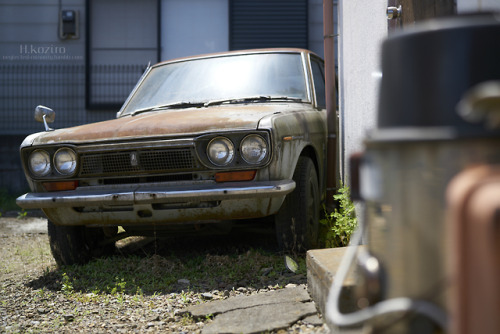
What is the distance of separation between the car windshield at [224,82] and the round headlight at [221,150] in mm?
939

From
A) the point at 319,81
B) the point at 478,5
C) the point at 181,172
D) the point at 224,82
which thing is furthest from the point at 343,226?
the point at 478,5

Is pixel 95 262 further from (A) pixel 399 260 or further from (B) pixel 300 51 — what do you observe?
(A) pixel 399 260

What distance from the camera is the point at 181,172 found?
3770mm

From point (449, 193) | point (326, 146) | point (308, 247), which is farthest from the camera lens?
point (326, 146)

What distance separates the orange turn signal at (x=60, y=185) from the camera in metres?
4.00

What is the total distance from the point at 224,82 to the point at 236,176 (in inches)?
52.2

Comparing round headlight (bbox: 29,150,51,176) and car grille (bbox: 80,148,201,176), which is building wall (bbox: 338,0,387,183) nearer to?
car grille (bbox: 80,148,201,176)

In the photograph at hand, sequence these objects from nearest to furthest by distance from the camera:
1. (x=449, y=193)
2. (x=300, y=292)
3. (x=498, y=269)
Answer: (x=498, y=269)
(x=449, y=193)
(x=300, y=292)

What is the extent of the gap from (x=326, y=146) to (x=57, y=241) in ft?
7.33

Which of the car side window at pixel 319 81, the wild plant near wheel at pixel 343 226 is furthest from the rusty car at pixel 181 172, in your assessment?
the car side window at pixel 319 81

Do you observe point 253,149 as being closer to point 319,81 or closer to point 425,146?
point 319,81

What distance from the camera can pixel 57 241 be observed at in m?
4.25

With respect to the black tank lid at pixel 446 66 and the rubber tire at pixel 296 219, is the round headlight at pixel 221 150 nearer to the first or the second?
the rubber tire at pixel 296 219

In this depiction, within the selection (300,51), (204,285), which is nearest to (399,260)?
(204,285)
